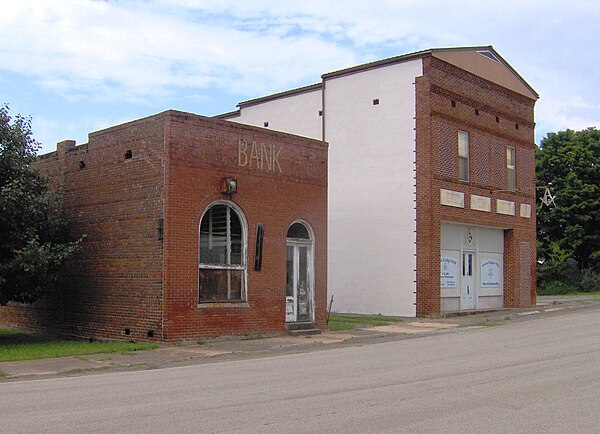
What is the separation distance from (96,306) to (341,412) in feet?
40.2

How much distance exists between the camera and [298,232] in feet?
67.8

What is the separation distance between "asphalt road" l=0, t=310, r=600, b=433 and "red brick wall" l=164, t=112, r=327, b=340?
11.3 feet

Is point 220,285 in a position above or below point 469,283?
above

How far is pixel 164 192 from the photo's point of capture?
17.4 metres

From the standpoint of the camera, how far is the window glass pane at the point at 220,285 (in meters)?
18.1

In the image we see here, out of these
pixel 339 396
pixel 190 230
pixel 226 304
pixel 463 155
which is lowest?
pixel 339 396

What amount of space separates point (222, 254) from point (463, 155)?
12.8m

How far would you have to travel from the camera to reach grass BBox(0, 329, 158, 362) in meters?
15.4

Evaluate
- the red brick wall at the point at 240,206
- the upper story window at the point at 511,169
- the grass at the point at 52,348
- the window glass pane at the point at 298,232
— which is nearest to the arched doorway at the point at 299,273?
the window glass pane at the point at 298,232

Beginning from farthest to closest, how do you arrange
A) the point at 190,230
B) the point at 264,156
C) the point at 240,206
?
the point at 264,156 < the point at 240,206 < the point at 190,230

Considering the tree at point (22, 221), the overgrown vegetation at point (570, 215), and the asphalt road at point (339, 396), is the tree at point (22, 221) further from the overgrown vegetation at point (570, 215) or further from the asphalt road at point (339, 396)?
the overgrown vegetation at point (570, 215)

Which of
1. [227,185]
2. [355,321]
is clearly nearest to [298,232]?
[227,185]

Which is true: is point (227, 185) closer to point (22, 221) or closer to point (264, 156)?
point (264, 156)

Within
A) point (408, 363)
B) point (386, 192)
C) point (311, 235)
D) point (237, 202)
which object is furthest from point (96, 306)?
point (386, 192)
